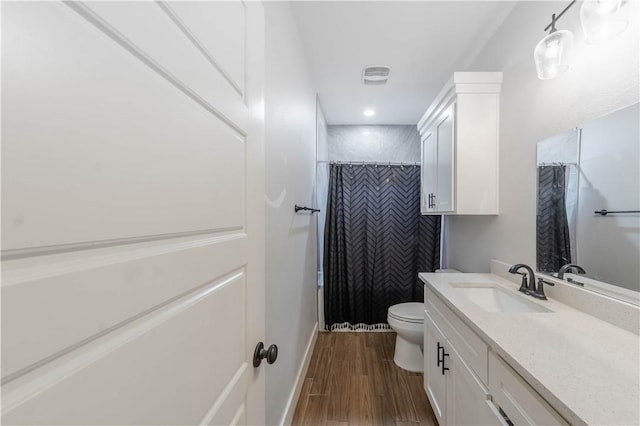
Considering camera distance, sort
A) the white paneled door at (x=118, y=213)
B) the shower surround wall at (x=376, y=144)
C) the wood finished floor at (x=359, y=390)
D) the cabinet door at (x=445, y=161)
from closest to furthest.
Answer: the white paneled door at (x=118, y=213), the wood finished floor at (x=359, y=390), the cabinet door at (x=445, y=161), the shower surround wall at (x=376, y=144)

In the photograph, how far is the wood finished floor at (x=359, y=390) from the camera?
171 centimetres

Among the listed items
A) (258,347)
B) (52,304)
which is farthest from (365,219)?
(52,304)

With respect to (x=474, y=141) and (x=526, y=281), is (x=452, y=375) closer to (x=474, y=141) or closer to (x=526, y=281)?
(x=526, y=281)

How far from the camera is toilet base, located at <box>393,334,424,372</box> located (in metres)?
2.18

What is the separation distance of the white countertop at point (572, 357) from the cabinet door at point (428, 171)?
1257mm

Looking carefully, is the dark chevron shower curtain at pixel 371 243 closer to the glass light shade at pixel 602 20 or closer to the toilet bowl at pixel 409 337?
the toilet bowl at pixel 409 337

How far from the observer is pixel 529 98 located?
1497mm

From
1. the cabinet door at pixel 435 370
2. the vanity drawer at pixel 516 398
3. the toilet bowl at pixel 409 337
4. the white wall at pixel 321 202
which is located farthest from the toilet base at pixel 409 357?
the vanity drawer at pixel 516 398

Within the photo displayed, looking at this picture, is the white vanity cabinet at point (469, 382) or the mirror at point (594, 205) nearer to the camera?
the white vanity cabinet at point (469, 382)

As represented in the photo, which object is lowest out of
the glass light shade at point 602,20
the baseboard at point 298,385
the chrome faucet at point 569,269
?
the baseboard at point 298,385

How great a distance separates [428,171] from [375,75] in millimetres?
959

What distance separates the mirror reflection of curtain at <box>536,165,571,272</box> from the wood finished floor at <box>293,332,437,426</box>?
1204 millimetres

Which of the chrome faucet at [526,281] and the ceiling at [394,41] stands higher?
the ceiling at [394,41]

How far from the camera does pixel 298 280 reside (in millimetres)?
1938
